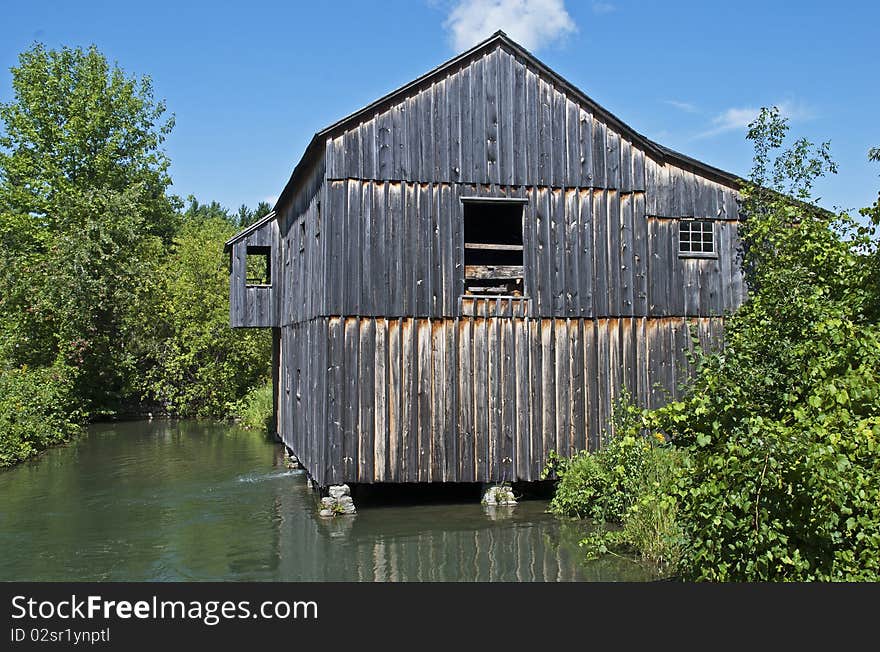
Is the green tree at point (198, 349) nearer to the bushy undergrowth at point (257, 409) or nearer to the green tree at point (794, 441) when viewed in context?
the bushy undergrowth at point (257, 409)

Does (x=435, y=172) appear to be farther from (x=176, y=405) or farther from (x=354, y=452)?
(x=176, y=405)

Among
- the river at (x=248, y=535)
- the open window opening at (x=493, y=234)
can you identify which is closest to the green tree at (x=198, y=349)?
the river at (x=248, y=535)

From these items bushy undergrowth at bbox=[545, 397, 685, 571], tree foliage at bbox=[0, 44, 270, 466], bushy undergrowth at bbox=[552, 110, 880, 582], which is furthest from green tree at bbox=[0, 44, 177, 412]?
bushy undergrowth at bbox=[552, 110, 880, 582]

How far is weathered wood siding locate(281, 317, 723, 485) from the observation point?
12.4 meters

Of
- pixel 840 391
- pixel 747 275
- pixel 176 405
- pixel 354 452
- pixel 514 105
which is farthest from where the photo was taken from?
pixel 176 405

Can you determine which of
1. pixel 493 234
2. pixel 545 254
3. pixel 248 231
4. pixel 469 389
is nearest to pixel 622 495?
pixel 469 389

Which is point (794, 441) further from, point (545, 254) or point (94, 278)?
point (94, 278)

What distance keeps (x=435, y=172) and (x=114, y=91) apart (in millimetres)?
25973

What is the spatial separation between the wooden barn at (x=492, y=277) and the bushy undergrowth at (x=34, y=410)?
30.8 feet

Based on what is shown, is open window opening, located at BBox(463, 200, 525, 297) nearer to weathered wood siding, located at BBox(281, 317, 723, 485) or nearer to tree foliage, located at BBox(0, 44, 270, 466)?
weathered wood siding, located at BBox(281, 317, 723, 485)

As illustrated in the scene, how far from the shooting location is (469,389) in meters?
12.8

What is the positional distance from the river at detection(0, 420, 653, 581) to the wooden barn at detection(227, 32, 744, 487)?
97 cm

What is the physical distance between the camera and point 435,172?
42.0 feet
